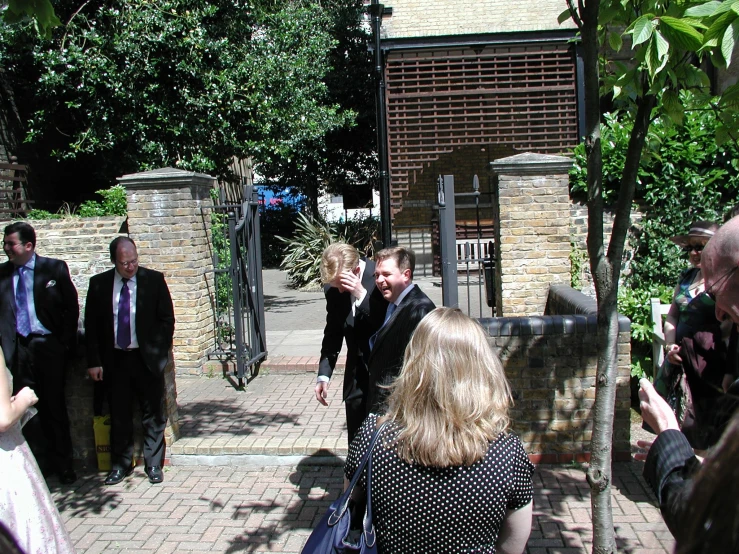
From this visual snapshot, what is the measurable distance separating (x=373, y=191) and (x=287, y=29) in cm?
1374

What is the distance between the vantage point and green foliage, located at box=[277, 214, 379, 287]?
Answer: 628 inches

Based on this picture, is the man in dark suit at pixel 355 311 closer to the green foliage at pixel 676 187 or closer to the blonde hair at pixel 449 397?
the blonde hair at pixel 449 397

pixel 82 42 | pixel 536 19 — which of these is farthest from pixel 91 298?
pixel 536 19

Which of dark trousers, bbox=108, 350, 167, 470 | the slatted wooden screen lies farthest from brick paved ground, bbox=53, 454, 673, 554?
the slatted wooden screen

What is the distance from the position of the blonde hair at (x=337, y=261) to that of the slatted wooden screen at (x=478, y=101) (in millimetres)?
12505

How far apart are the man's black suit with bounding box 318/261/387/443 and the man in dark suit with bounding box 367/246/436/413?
27 centimetres

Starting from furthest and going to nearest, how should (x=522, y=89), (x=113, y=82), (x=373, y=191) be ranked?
(x=373, y=191)
(x=522, y=89)
(x=113, y=82)

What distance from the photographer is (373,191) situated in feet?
85.3

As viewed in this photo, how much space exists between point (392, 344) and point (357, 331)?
0.74 m

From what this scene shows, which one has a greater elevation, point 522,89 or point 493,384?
point 522,89

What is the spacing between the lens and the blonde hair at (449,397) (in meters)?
1.97

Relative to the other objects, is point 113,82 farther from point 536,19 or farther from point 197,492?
point 536,19

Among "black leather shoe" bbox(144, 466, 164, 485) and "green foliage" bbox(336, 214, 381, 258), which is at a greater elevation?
"green foliage" bbox(336, 214, 381, 258)

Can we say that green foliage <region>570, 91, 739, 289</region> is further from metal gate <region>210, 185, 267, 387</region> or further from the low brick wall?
metal gate <region>210, 185, 267, 387</region>
